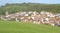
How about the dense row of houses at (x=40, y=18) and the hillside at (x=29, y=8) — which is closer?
the dense row of houses at (x=40, y=18)

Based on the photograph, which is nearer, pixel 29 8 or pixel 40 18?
pixel 40 18

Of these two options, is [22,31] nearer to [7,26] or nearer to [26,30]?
[26,30]

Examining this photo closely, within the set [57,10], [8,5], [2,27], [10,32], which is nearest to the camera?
[10,32]

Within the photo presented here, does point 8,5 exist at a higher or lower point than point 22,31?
higher

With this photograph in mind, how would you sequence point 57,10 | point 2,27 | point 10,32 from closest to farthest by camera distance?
point 10,32 < point 2,27 < point 57,10

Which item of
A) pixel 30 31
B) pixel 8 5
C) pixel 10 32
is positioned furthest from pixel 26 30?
pixel 8 5

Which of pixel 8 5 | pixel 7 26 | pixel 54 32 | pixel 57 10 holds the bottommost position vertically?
pixel 54 32

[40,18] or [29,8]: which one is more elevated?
[29,8]

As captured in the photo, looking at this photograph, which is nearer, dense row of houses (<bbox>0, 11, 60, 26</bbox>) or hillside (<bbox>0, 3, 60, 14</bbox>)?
dense row of houses (<bbox>0, 11, 60, 26</bbox>)

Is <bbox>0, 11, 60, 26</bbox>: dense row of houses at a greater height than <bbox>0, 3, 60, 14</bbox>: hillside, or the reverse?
<bbox>0, 3, 60, 14</bbox>: hillside

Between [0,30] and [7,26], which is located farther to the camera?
[7,26]

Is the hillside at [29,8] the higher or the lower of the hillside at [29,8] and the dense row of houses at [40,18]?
the higher
